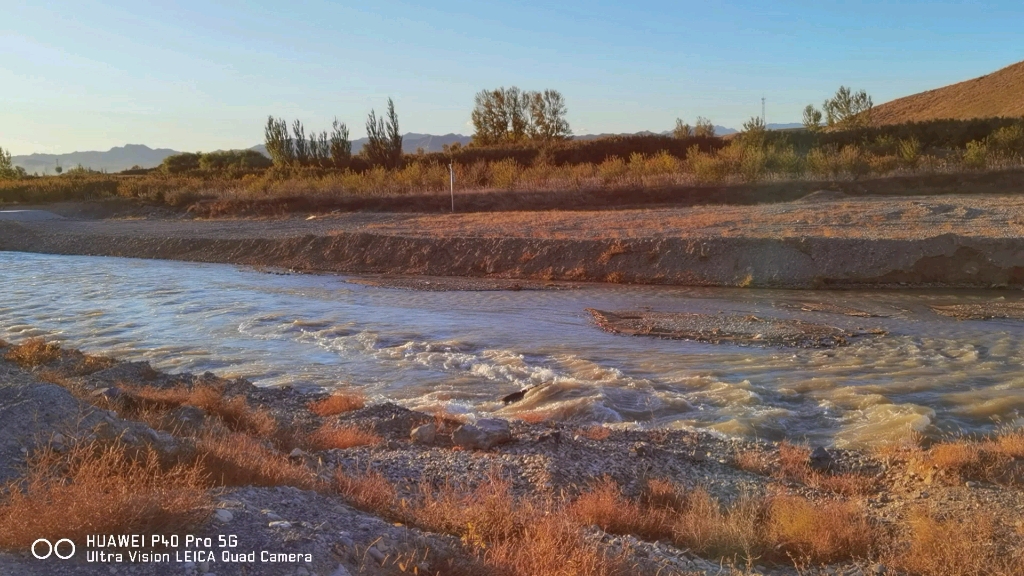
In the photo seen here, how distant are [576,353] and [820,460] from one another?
6.54 meters

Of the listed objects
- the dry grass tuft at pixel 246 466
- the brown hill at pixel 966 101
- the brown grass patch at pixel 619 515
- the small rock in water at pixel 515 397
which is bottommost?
the small rock in water at pixel 515 397

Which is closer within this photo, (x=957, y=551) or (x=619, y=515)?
(x=957, y=551)

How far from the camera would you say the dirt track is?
20875mm

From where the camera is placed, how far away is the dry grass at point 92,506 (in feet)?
13.9

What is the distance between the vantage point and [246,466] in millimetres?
6547

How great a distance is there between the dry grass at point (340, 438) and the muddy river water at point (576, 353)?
2.10 m

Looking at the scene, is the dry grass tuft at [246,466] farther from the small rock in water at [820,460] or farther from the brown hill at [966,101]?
the brown hill at [966,101]

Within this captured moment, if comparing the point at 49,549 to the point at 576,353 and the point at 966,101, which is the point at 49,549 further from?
the point at 966,101

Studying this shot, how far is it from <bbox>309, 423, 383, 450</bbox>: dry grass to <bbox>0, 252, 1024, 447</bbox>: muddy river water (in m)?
2.10

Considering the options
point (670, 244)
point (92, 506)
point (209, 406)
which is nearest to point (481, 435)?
point (209, 406)

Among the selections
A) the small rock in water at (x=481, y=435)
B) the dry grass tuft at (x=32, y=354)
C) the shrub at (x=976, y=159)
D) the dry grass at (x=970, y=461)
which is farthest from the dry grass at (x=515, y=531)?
the shrub at (x=976, y=159)

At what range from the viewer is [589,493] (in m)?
7.16

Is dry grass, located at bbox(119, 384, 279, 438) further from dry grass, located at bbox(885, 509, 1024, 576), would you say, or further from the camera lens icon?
dry grass, located at bbox(885, 509, 1024, 576)

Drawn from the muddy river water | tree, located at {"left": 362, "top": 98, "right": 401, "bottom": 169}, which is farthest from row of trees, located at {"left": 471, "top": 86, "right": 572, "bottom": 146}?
the muddy river water
